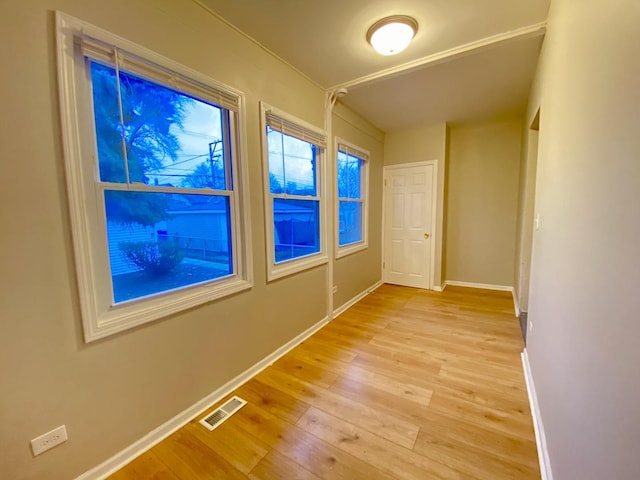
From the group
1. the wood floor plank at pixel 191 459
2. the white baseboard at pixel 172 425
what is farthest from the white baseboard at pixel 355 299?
the wood floor plank at pixel 191 459

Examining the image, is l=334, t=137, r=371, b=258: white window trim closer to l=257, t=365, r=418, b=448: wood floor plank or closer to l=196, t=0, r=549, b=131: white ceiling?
l=196, t=0, r=549, b=131: white ceiling

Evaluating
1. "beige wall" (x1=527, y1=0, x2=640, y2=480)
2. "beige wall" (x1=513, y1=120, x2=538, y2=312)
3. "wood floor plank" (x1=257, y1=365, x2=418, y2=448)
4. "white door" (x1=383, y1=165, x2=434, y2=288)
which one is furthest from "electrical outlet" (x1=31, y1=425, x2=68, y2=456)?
"white door" (x1=383, y1=165, x2=434, y2=288)

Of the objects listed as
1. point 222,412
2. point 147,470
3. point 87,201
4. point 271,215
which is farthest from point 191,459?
point 271,215

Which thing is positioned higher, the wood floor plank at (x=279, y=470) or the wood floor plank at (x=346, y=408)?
the wood floor plank at (x=346, y=408)

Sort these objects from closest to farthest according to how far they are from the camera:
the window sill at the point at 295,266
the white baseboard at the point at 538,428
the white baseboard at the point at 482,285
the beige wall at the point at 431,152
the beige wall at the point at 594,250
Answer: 1. the beige wall at the point at 594,250
2. the white baseboard at the point at 538,428
3. the window sill at the point at 295,266
4. the beige wall at the point at 431,152
5. the white baseboard at the point at 482,285

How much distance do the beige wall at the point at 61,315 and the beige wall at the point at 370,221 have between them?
1.62 meters

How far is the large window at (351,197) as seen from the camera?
339 centimetres

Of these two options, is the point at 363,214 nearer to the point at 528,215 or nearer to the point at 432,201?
the point at 432,201

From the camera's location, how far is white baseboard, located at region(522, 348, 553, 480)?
4.27 feet

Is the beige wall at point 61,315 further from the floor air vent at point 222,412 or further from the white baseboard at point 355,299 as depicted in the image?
the white baseboard at point 355,299

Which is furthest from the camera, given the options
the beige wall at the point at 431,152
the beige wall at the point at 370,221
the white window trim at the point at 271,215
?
the beige wall at the point at 431,152

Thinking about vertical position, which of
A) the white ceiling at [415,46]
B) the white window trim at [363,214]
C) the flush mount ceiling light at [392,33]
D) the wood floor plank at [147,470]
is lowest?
the wood floor plank at [147,470]

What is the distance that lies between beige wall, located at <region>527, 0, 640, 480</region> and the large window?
6.92 ft

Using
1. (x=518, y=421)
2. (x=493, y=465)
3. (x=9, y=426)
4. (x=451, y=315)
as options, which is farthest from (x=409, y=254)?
(x=9, y=426)
